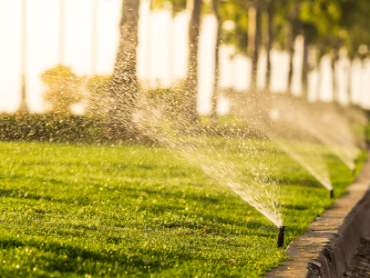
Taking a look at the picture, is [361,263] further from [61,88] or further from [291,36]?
[291,36]

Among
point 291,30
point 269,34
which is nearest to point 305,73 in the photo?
point 291,30

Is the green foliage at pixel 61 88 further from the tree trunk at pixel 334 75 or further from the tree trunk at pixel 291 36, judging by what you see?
the tree trunk at pixel 334 75

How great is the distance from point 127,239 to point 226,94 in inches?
197

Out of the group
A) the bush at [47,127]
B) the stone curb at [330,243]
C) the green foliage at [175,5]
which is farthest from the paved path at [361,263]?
the green foliage at [175,5]

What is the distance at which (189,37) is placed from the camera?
16875 mm

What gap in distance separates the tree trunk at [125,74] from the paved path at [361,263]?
13.0ft

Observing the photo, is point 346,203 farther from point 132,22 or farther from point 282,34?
point 282,34

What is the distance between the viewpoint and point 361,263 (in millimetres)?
4848

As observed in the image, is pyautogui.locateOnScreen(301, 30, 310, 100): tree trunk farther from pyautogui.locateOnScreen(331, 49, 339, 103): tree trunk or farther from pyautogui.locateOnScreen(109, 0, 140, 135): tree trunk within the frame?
pyautogui.locateOnScreen(109, 0, 140, 135): tree trunk

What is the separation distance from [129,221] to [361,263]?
8.34 feet

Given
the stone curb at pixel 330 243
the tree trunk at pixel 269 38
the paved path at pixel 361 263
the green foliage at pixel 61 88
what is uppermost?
the tree trunk at pixel 269 38

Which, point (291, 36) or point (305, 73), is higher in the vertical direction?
point (291, 36)

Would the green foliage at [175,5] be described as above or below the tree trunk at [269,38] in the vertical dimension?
above

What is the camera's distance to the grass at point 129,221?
3299mm
